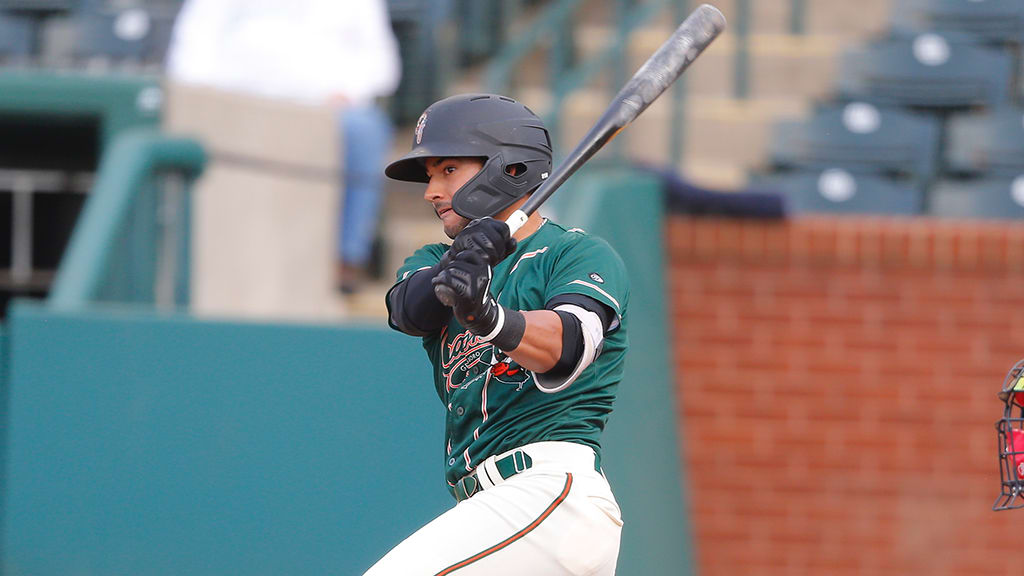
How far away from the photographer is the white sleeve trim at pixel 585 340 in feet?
9.40

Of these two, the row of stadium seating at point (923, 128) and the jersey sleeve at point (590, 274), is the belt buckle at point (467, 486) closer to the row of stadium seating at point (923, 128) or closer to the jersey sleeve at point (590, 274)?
the jersey sleeve at point (590, 274)

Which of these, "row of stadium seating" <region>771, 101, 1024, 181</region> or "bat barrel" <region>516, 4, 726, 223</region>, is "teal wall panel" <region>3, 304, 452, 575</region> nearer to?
"bat barrel" <region>516, 4, 726, 223</region>

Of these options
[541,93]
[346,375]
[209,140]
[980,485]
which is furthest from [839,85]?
[346,375]

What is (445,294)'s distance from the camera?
2.71m

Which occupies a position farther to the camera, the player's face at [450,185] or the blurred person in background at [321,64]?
the blurred person in background at [321,64]

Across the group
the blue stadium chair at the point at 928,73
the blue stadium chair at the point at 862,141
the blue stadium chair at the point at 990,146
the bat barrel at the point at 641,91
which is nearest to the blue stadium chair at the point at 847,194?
the blue stadium chair at the point at 862,141

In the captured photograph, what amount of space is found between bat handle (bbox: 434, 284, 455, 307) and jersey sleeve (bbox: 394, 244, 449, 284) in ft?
1.56

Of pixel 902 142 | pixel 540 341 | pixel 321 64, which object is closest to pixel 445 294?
pixel 540 341

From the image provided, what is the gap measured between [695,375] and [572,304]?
4.35m

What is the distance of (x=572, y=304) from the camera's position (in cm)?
290

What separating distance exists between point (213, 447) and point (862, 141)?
3.97m

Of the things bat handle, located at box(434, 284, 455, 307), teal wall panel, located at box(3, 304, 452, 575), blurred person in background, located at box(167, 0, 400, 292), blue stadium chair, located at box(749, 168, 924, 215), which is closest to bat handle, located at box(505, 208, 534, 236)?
bat handle, located at box(434, 284, 455, 307)

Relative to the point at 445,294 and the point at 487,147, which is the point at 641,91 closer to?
the point at 487,147

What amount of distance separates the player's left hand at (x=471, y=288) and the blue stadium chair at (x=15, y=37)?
663 cm
